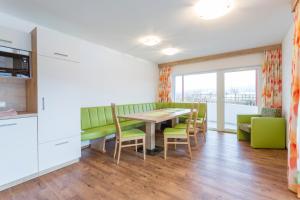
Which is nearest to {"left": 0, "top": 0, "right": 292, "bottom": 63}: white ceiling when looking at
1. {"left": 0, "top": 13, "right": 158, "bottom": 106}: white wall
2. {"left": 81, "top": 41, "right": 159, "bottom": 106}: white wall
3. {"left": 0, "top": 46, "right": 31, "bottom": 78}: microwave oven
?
{"left": 0, "top": 13, "right": 158, "bottom": 106}: white wall

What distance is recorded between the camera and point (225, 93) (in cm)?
486

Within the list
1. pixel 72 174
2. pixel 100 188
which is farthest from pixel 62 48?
pixel 100 188

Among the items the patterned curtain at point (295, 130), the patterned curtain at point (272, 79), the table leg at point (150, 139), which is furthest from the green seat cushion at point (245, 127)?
the table leg at point (150, 139)

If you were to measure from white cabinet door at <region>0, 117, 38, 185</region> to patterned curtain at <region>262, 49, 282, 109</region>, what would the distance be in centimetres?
476

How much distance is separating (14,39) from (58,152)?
1684 mm

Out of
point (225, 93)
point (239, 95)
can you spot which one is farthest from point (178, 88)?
point (239, 95)

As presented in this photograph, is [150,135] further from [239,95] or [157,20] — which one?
[239,95]

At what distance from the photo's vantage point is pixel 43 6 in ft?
7.13

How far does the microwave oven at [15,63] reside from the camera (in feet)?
6.86

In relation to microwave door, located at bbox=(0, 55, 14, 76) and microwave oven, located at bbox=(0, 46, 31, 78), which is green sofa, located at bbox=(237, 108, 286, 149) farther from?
microwave door, located at bbox=(0, 55, 14, 76)

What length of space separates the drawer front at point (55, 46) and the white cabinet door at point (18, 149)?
97 centimetres

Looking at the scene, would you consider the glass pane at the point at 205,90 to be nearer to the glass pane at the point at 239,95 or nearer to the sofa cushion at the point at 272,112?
the glass pane at the point at 239,95

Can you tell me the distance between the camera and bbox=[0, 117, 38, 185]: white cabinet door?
6.32 ft

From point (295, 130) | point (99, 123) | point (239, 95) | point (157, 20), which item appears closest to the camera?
point (295, 130)
